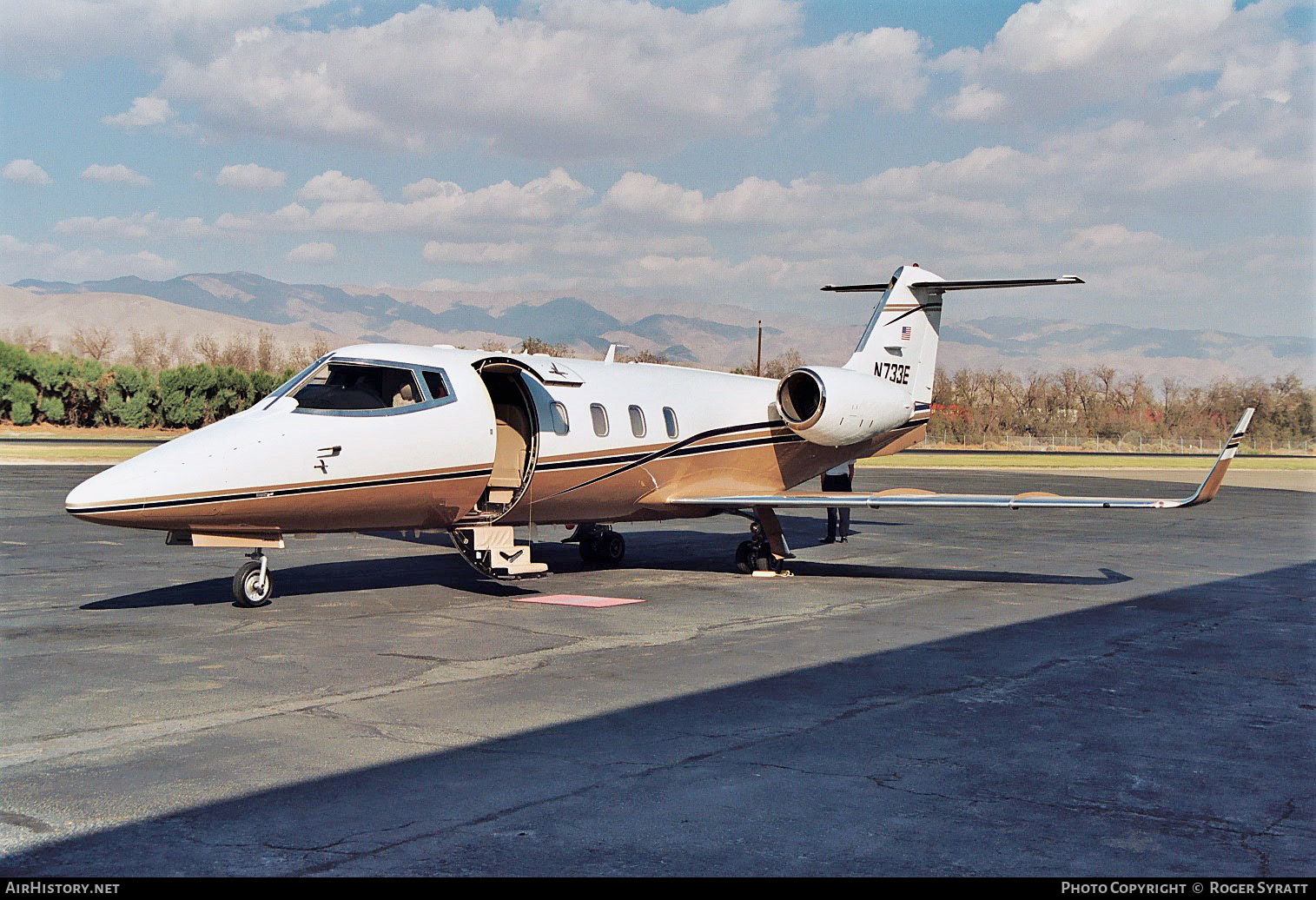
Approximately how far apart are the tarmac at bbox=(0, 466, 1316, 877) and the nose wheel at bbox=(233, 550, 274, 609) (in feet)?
0.49

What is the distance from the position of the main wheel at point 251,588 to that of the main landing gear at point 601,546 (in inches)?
242

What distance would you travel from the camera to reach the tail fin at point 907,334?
21.4 meters

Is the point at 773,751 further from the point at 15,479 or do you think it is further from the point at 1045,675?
the point at 15,479

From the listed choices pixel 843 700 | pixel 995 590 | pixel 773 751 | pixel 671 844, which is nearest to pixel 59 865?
pixel 671 844

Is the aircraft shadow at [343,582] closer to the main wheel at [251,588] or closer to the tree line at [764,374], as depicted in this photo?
the main wheel at [251,588]

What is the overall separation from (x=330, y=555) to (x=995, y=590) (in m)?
9.98

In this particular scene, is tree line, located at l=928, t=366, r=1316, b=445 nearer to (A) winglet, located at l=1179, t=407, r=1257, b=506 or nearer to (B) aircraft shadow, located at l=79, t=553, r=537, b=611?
(A) winglet, located at l=1179, t=407, r=1257, b=506

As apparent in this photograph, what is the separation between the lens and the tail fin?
21391 millimetres

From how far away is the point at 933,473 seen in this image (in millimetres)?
46688

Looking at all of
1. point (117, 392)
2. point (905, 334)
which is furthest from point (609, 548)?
point (117, 392)

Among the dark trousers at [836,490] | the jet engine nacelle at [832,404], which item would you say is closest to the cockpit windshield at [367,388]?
the jet engine nacelle at [832,404]

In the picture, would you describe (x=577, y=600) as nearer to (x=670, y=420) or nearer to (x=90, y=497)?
(x=670, y=420)

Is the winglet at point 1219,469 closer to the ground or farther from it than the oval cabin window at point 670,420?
closer to the ground

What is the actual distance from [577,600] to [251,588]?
12.2 feet
